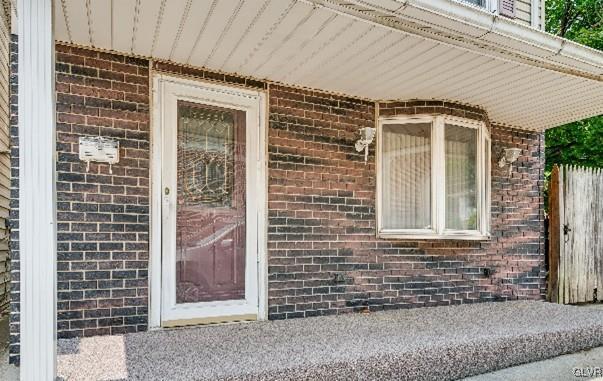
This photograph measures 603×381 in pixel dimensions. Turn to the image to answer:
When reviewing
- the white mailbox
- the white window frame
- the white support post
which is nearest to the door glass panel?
the white mailbox

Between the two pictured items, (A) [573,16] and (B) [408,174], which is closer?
(B) [408,174]

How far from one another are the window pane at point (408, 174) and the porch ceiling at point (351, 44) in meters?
0.50

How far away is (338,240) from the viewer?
463cm

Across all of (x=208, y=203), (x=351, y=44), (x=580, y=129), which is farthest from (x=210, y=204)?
(x=580, y=129)

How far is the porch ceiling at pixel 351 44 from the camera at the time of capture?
293 cm

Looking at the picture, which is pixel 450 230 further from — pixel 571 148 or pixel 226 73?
pixel 571 148

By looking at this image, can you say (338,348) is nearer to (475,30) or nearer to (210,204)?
(210,204)

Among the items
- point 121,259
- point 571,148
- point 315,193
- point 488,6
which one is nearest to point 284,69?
point 315,193

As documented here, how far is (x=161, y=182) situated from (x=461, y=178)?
334 cm

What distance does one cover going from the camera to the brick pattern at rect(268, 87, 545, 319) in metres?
4.34

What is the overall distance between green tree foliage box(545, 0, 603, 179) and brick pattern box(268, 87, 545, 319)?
671 cm

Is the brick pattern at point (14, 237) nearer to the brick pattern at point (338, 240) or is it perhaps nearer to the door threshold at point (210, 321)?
the door threshold at point (210, 321)

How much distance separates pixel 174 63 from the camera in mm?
3850

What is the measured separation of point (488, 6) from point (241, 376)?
199 inches
